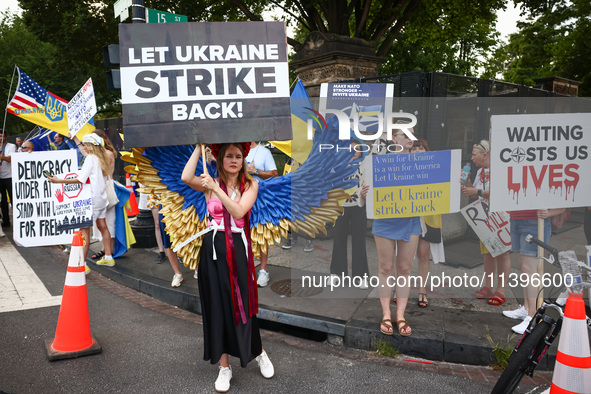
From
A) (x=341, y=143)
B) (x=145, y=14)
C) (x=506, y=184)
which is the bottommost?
(x=506, y=184)

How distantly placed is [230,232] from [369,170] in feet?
5.35

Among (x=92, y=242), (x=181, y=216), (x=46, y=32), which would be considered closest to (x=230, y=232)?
(x=181, y=216)

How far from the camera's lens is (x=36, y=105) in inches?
317

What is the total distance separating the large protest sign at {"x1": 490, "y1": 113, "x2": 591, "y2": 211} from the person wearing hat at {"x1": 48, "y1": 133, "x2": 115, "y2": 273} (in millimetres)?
4868

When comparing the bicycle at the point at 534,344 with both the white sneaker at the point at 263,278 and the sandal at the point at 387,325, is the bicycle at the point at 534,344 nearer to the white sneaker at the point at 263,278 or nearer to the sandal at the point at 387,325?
the sandal at the point at 387,325

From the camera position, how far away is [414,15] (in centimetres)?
1488

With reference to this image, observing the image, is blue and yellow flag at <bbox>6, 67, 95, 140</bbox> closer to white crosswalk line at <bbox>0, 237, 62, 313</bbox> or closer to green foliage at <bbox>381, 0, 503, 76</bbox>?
white crosswalk line at <bbox>0, 237, 62, 313</bbox>

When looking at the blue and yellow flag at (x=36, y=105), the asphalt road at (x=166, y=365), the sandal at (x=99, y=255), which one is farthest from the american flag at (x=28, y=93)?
the asphalt road at (x=166, y=365)

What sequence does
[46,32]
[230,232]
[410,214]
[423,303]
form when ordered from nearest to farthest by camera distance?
[230,232], [410,214], [423,303], [46,32]

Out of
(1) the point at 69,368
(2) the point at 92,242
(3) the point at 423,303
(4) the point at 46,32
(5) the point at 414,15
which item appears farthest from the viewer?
(4) the point at 46,32

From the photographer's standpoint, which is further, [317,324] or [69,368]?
[317,324]

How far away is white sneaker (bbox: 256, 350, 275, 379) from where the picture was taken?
3.66 m

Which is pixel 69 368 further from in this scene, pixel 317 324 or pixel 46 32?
pixel 46 32

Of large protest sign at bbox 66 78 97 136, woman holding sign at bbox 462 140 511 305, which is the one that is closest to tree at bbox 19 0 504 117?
large protest sign at bbox 66 78 97 136
